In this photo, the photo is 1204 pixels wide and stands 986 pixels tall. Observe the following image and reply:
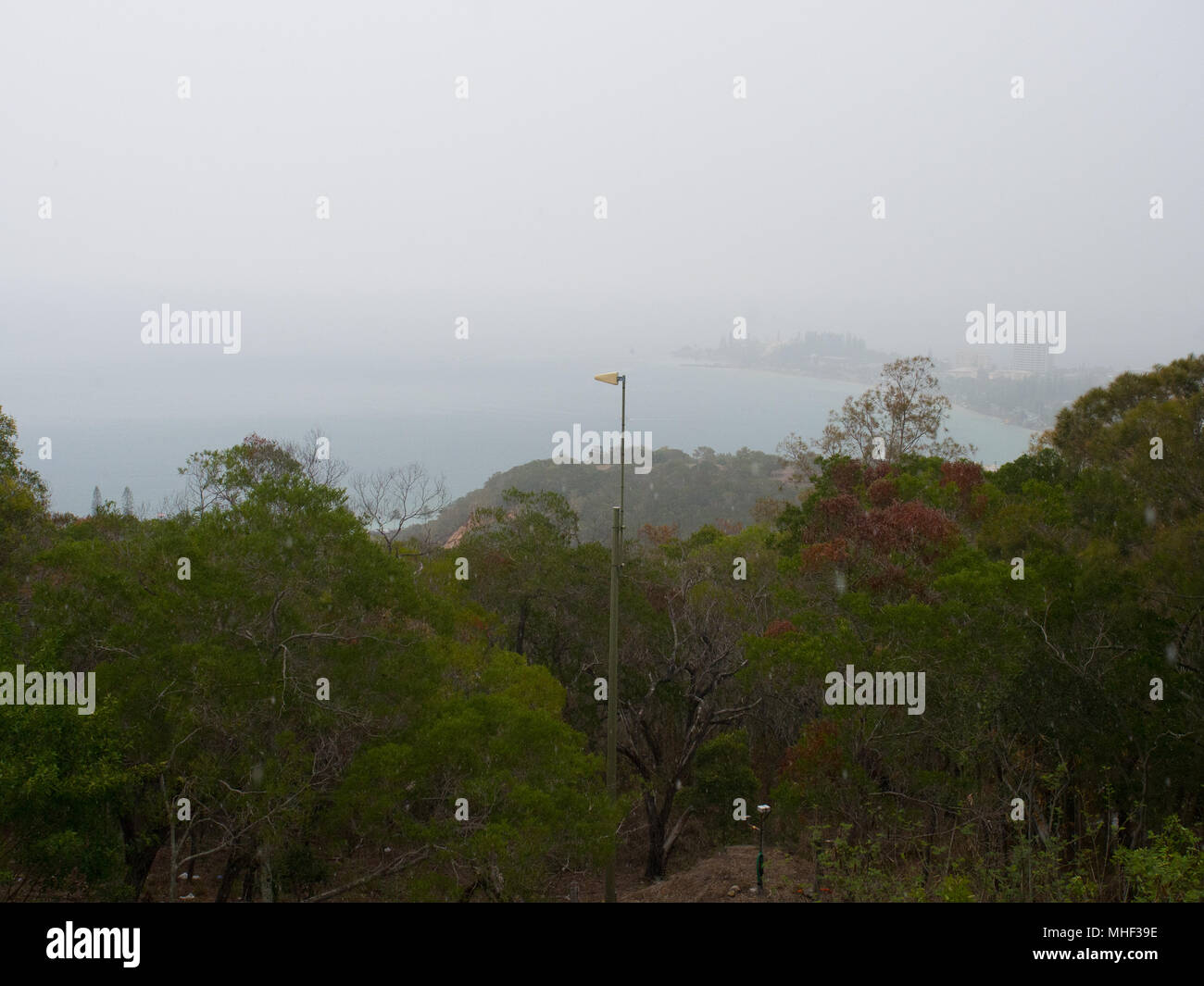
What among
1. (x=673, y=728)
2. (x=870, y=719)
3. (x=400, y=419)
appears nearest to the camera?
(x=870, y=719)

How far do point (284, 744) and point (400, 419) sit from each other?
119582mm

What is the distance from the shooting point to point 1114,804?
40.7 ft

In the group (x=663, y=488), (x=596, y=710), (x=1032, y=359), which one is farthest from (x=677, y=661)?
(x=1032, y=359)

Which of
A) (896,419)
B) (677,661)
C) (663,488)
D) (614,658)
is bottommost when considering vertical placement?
(677,661)

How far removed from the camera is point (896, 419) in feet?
103

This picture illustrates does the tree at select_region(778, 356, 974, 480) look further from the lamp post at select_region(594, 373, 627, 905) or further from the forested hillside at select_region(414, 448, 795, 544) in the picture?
the forested hillside at select_region(414, 448, 795, 544)

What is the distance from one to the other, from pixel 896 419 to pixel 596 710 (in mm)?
18433

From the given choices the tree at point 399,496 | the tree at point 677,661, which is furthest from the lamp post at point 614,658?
the tree at point 399,496

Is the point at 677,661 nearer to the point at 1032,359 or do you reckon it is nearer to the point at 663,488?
the point at 663,488

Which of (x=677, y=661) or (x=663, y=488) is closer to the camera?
(x=677, y=661)

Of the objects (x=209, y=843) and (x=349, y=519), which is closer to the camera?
(x=349, y=519)

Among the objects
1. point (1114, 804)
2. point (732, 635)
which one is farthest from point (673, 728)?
point (1114, 804)

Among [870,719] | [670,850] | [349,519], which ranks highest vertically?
[349,519]
